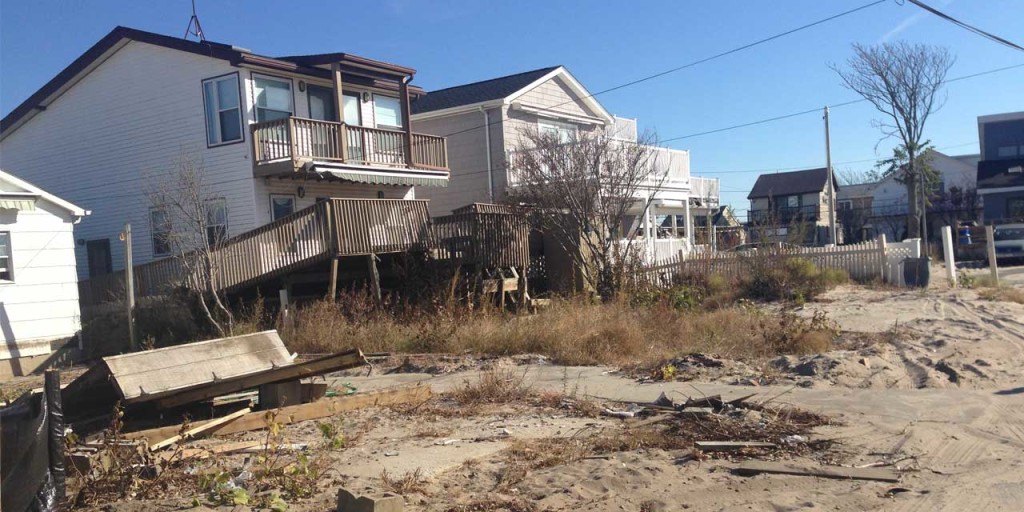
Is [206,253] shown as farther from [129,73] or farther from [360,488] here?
[360,488]

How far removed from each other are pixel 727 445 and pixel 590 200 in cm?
1186

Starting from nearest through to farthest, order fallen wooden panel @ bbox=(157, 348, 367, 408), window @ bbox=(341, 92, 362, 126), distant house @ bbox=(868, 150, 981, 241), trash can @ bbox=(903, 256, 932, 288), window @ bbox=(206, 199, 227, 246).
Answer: fallen wooden panel @ bbox=(157, 348, 367, 408)
trash can @ bbox=(903, 256, 932, 288)
window @ bbox=(206, 199, 227, 246)
window @ bbox=(341, 92, 362, 126)
distant house @ bbox=(868, 150, 981, 241)

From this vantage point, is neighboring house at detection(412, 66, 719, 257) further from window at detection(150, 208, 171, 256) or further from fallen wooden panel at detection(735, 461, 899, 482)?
fallen wooden panel at detection(735, 461, 899, 482)

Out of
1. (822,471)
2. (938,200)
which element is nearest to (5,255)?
(822,471)

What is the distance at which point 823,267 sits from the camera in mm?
21016

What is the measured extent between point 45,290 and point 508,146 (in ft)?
48.8

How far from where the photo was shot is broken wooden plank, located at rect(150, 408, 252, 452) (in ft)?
21.5

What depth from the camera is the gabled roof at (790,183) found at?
209 ft

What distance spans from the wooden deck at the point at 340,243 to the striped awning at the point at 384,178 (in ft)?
10.6

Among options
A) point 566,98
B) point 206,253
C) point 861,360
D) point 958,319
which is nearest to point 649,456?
point 861,360

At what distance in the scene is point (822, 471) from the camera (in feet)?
20.6

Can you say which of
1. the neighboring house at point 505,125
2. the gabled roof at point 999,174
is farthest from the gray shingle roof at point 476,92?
the gabled roof at point 999,174

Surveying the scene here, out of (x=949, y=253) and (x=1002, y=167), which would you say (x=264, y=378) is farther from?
(x=1002, y=167)

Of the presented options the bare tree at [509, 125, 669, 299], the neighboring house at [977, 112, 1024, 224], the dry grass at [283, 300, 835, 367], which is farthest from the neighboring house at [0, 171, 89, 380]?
the neighboring house at [977, 112, 1024, 224]
